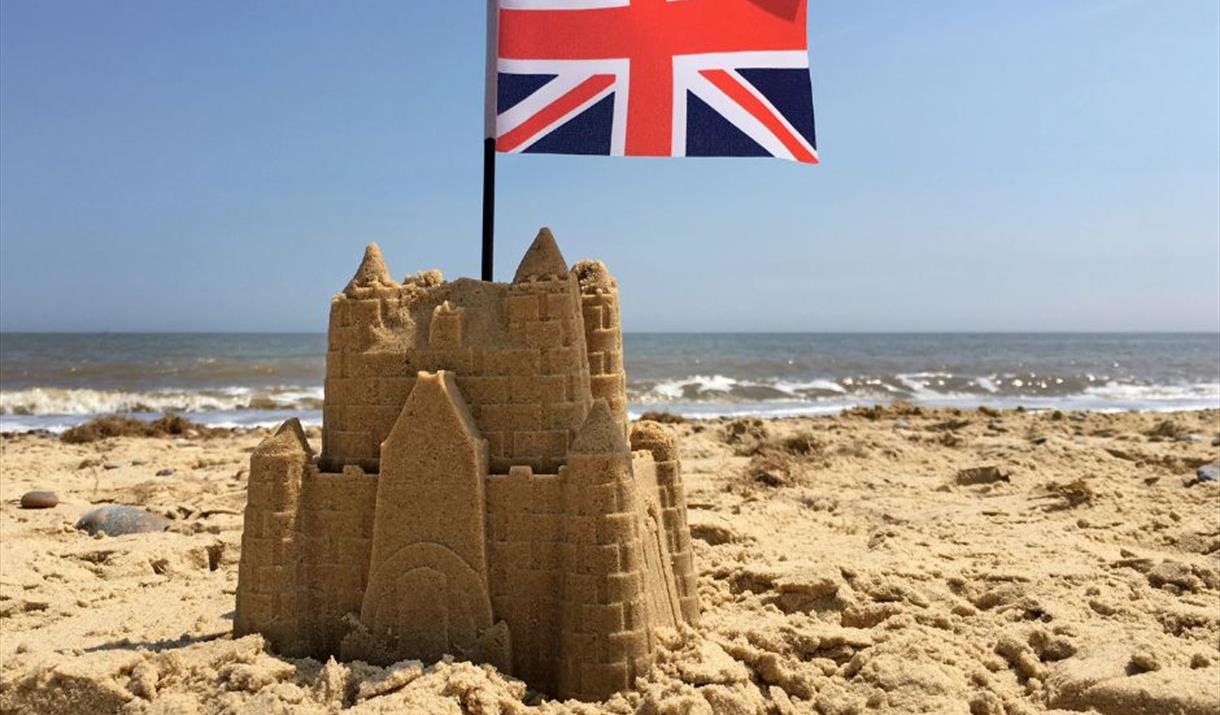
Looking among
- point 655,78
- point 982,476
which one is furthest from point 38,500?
point 982,476

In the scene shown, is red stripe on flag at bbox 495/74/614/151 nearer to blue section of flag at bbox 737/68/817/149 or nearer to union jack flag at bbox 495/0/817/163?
union jack flag at bbox 495/0/817/163

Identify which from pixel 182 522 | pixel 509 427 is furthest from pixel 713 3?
pixel 182 522

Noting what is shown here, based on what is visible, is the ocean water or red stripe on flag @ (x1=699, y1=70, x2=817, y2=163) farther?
the ocean water

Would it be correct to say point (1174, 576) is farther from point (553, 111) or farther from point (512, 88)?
point (512, 88)

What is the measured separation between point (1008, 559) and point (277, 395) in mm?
18939

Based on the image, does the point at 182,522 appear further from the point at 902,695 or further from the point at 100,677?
the point at 902,695

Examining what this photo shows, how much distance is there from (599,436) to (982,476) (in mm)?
6026

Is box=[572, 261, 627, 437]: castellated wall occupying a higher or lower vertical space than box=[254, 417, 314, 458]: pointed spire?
higher

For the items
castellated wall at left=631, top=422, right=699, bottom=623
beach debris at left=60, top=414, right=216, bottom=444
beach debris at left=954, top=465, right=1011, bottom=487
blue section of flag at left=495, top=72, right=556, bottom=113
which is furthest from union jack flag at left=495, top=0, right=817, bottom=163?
beach debris at left=60, top=414, right=216, bottom=444

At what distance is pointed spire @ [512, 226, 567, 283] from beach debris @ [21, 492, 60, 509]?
5.84 meters

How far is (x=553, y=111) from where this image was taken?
4.19m

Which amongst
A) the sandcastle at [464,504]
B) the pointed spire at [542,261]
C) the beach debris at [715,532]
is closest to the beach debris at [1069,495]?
the beach debris at [715,532]

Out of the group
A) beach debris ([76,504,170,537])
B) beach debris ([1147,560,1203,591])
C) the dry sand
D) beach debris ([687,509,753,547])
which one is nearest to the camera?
the dry sand

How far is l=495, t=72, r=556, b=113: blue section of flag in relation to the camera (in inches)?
160
